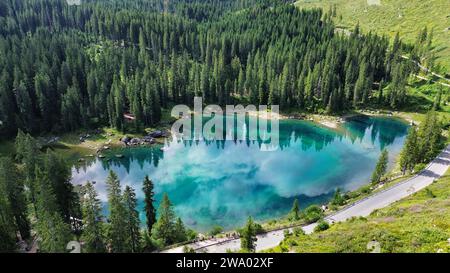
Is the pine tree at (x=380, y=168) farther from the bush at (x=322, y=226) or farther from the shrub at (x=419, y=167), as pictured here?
the bush at (x=322, y=226)

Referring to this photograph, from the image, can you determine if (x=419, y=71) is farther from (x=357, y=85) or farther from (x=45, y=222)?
(x=45, y=222)

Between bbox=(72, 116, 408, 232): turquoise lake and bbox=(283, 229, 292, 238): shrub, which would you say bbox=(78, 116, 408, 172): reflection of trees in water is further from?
bbox=(283, 229, 292, 238): shrub

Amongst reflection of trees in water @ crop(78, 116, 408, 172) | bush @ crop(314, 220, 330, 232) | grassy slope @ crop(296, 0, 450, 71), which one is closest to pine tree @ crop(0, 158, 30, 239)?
reflection of trees in water @ crop(78, 116, 408, 172)

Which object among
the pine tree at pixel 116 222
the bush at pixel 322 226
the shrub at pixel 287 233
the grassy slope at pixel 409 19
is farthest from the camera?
the grassy slope at pixel 409 19

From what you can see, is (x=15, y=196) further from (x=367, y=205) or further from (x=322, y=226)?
(x=367, y=205)

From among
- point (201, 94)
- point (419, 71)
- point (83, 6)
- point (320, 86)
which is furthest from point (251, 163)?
point (83, 6)

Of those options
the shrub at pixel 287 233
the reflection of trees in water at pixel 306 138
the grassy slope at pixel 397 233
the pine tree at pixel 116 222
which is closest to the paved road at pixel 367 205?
the shrub at pixel 287 233
